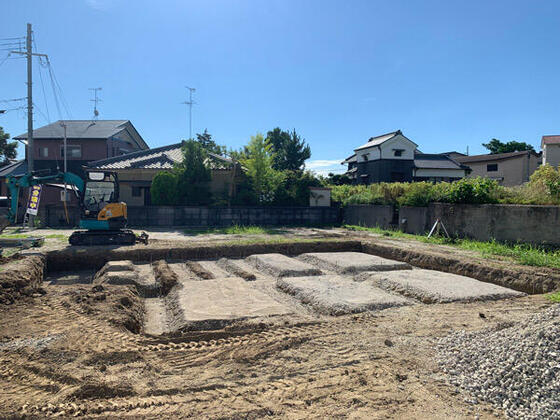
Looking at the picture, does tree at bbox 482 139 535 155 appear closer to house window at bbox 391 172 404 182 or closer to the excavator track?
house window at bbox 391 172 404 182

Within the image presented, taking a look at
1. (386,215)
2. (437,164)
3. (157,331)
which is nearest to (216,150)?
(386,215)

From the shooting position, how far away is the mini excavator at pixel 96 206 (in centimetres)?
924

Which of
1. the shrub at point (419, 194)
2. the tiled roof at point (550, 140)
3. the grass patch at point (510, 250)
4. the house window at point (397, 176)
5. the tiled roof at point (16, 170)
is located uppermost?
the tiled roof at point (550, 140)

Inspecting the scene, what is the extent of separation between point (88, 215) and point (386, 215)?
1016 centimetres

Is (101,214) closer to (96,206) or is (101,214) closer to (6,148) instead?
(96,206)

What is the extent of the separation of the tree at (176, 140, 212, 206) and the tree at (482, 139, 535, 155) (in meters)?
31.1

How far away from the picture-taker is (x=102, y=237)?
9.48 meters

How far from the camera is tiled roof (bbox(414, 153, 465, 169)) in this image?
24297 millimetres

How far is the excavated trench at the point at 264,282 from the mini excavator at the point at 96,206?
0.79m

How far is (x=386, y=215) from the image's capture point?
546 inches

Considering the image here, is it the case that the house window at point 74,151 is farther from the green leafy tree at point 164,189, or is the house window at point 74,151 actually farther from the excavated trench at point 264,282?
the excavated trench at point 264,282

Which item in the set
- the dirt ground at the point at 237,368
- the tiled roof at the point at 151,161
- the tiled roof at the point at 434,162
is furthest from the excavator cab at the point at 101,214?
the tiled roof at the point at 434,162

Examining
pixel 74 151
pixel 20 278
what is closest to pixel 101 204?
pixel 20 278

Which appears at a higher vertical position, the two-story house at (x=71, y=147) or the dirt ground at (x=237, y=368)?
the two-story house at (x=71, y=147)
